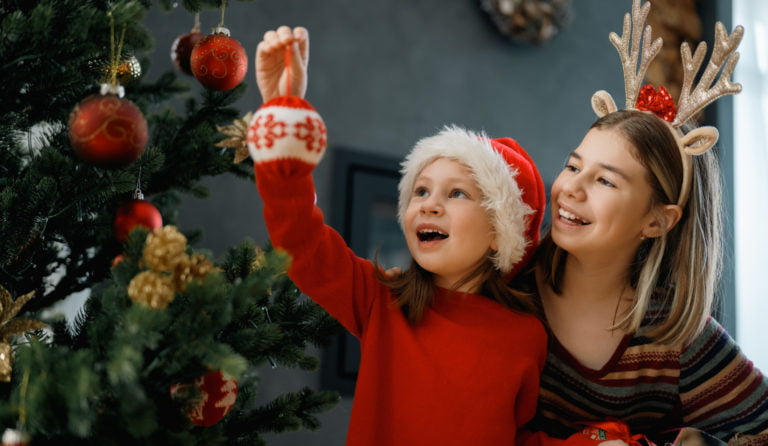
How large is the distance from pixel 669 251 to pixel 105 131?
3.21 feet

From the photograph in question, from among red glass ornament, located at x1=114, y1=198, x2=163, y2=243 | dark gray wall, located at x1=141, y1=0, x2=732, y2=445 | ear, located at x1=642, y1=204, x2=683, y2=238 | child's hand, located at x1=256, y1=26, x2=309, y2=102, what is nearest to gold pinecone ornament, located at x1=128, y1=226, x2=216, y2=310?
red glass ornament, located at x1=114, y1=198, x2=163, y2=243

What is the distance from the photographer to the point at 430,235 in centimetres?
107

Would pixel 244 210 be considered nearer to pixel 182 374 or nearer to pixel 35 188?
pixel 35 188

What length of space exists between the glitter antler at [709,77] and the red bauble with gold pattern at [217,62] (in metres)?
0.77

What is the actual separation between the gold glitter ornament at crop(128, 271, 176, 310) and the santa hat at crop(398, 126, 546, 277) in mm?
536

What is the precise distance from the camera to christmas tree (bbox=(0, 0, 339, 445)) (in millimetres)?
605

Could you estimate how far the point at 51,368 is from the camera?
0.60 meters

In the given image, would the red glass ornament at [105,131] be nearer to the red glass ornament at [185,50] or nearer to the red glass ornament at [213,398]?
the red glass ornament at [213,398]

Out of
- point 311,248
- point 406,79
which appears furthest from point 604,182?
point 406,79

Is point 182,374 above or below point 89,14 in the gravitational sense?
below

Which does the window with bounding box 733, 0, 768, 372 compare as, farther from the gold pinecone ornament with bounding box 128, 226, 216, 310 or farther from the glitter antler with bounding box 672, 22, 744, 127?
the gold pinecone ornament with bounding box 128, 226, 216, 310

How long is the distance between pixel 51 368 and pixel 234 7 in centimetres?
157

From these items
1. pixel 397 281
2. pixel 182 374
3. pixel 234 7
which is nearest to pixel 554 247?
pixel 397 281

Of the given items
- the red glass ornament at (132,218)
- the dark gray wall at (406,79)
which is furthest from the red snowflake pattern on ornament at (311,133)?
the dark gray wall at (406,79)
